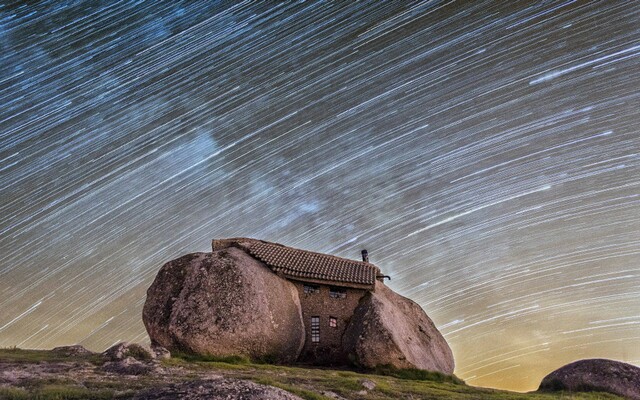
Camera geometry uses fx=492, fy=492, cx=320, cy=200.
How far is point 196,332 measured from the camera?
84.5 feet

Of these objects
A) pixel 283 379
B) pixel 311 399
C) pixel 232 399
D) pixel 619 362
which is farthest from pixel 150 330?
pixel 619 362

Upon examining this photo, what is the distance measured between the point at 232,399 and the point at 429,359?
25.3 meters

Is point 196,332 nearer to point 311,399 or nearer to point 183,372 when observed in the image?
point 183,372

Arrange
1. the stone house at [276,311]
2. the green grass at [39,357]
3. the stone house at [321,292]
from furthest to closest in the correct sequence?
the stone house at [321,292]
the stone house at [276,311]
the green grass at [39,357]

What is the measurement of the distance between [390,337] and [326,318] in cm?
452

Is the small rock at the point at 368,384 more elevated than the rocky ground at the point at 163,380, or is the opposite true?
the rocky ground at the point at 163,380

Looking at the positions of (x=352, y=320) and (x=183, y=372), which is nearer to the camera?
(x=183, y=372)

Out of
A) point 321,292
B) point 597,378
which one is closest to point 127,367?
point 321,292

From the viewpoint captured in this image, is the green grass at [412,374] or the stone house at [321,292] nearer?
the green grass at [412,374]

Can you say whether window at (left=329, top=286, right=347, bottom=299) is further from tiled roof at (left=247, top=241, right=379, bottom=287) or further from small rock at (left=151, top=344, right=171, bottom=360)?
small rock at (left=151, top=344, right=171, bottom=360)

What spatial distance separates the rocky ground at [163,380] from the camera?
12055mm

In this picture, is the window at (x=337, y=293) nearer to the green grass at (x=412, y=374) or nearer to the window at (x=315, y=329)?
the window at (x=315, y=329)

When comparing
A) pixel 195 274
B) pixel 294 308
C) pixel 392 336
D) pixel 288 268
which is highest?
pixel 195 274

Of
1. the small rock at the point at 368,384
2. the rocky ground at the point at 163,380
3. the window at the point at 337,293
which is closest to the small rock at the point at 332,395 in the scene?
the rocky ground at the point at 163,380
